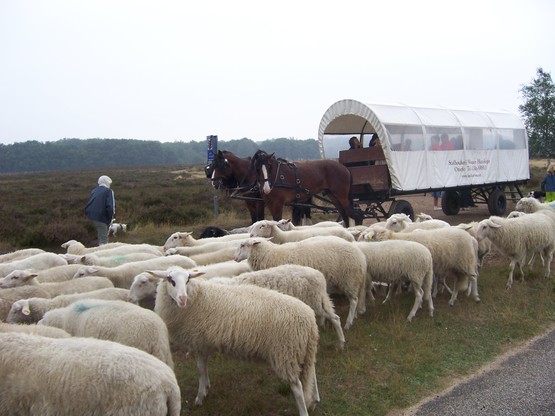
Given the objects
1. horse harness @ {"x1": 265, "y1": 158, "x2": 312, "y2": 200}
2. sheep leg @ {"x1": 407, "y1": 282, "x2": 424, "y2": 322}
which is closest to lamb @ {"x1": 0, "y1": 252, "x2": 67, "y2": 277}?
horse harness @ {"x1": 265, "y1": 158, "x2": 312, "y2": 200}

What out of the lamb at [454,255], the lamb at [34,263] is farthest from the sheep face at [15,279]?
the lamb at [454,255]

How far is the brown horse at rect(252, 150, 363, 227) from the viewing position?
11.9 meters

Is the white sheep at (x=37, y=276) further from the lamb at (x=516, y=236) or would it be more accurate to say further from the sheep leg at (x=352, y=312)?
the lamb at (x=516, y=236)

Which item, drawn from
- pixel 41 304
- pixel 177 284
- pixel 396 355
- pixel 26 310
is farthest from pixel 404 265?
pixel 26 310

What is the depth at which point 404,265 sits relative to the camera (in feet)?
23.9

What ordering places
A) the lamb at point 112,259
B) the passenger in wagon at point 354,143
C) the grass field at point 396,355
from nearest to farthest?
the grass field at point 396,355, the lamb at point 112,259, the passenger in wagon at point 354,143

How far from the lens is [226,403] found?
4.89 metres

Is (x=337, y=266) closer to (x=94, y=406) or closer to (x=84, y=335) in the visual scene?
(x=84, y=335)

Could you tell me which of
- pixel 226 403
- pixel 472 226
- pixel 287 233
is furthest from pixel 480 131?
pixel 226 403

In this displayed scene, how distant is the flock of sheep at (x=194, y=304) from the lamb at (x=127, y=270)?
2 centimetres

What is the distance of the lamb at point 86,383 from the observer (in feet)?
10.7

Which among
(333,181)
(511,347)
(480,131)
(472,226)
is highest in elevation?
(480,131)

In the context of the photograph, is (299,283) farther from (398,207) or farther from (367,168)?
(367,168)

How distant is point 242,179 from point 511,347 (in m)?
7.62
